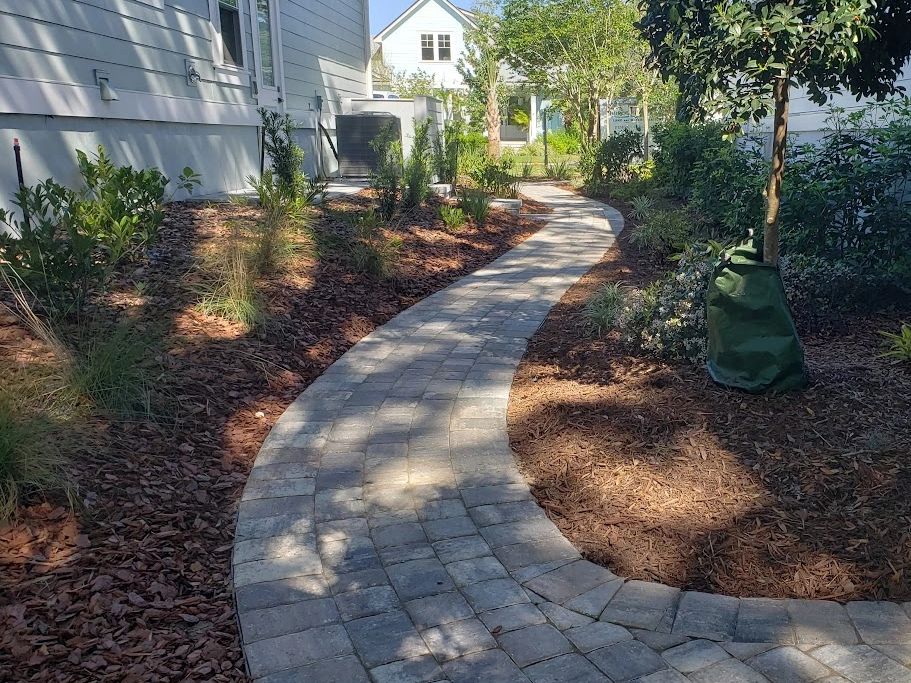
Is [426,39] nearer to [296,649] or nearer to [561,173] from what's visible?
[561,173]

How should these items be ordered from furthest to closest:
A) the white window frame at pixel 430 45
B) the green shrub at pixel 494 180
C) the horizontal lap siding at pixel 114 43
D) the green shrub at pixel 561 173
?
1. the white window frame at pixel 430 45
2. the green shrub at pixel 561 173
3. the green shrub at pixel 494 180
4. the horizontal lap siding at pixel 114 43

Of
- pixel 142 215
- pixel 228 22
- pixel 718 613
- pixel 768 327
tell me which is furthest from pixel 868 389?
pixel 228 22

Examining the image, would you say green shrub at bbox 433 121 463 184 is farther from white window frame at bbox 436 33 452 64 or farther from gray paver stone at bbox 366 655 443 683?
white window frame at bbox 436 33 452 64

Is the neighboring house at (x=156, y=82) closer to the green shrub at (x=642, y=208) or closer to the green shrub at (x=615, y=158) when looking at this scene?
the green shrub at (x=642, y=208)

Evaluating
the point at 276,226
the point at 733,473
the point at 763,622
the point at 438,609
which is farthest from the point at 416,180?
the point at 763,622

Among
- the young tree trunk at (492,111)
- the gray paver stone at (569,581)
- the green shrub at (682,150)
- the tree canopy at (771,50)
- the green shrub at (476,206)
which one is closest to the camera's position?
the gray paver stone at (569,581)

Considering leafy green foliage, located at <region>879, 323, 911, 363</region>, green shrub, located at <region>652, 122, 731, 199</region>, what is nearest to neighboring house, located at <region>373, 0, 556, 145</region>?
green shrub, located at <region>652, 122, 731, 199</region>

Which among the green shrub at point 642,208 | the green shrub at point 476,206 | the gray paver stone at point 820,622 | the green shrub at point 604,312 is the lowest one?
the gray paver stone at point 820,622

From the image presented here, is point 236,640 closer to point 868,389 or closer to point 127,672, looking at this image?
point 127,672

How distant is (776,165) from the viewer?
4.21m

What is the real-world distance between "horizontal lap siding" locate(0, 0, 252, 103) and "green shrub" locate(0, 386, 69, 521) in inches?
175

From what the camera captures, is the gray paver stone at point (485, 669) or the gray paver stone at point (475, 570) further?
the gray paver stone at point (475, 570)

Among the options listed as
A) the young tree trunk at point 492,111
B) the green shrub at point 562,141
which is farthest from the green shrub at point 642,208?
the green shrub at point 562,141

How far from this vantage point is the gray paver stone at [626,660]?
8.07 feet
